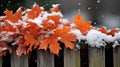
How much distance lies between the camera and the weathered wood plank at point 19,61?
10.1ft

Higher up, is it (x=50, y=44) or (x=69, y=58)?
(x=50, y=44)

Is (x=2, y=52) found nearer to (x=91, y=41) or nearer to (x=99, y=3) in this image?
(x=91, y=41)

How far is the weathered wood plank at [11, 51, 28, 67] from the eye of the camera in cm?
309

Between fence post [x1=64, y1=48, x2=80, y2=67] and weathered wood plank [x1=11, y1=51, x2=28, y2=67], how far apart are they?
1.03 feet

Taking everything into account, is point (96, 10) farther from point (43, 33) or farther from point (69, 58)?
point (43, 33)

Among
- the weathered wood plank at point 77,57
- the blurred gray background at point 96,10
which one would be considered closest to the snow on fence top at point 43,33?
the weathered wood plank at point 77,57

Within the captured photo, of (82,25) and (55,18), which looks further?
(82,25)

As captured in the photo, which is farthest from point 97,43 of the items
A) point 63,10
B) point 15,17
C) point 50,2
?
point 63,10

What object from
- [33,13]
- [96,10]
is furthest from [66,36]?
[96,10]

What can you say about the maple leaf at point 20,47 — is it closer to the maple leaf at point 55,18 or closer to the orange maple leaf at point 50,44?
the orange maple leaf at point 50,44

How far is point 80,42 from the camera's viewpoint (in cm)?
304

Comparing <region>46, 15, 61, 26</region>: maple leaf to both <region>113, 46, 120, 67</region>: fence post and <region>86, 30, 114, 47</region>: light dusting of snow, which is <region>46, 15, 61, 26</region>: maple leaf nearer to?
<region>86, 30, 114, 47</region>: light dusting of snow

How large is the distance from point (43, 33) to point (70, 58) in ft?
1.02

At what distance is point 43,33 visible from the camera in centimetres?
295
